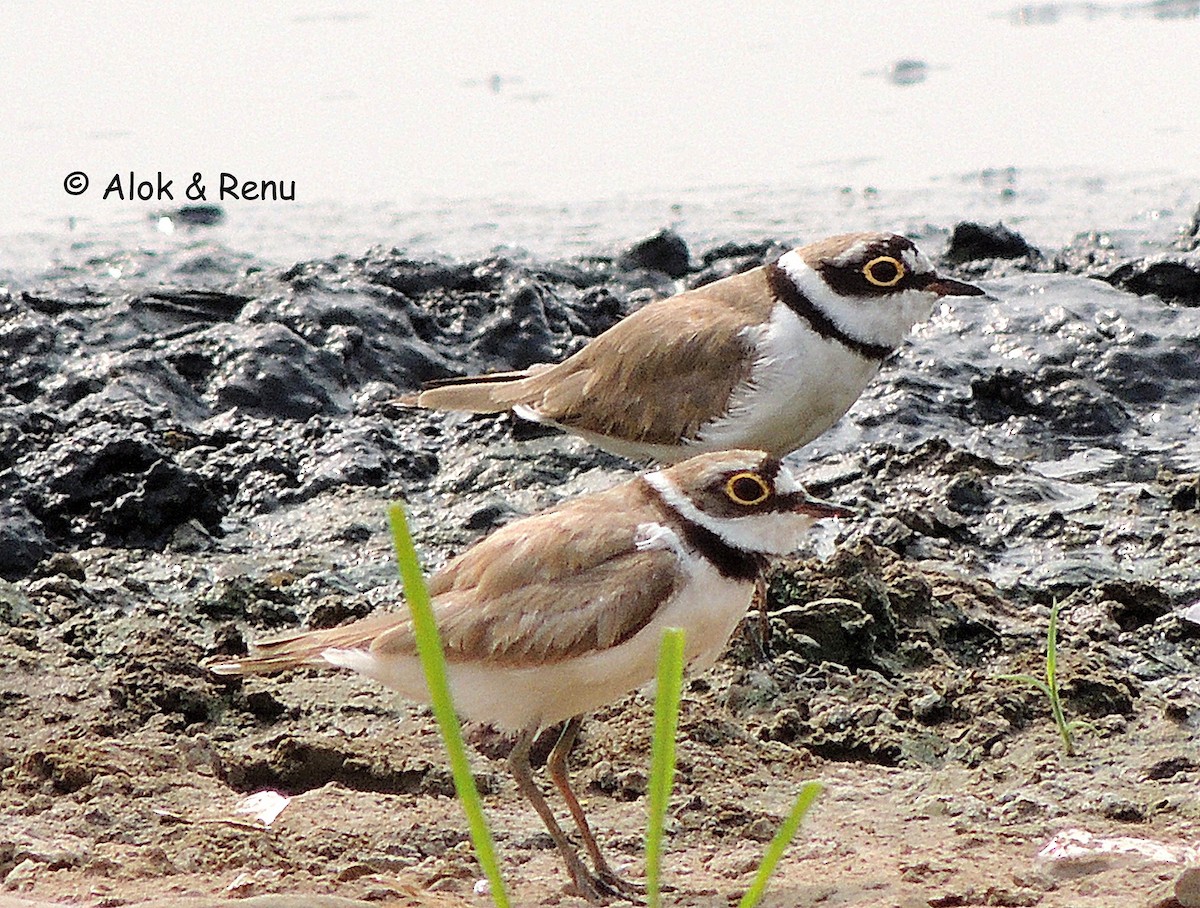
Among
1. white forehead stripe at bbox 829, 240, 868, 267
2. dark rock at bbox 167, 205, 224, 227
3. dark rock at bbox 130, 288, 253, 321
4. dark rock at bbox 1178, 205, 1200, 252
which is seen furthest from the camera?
dark rock at bbox 167, 205, 224, 227

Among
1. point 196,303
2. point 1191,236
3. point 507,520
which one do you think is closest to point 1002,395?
point 507,520

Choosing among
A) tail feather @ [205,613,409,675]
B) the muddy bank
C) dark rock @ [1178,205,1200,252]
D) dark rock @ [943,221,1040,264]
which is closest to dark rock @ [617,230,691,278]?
the muddy bank

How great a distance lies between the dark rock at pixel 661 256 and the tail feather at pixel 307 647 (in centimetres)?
551

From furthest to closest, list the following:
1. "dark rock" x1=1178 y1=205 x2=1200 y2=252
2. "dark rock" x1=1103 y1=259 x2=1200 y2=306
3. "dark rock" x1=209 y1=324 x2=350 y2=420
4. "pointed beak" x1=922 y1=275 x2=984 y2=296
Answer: "dark rock" x1=1178 y1=205 x2=1200 y2=252
"dark rock" x1=1103 y1=259 x2=1200 y2=306
"dark rock" x1=209 y1=324 x2=350 y2=420
"pointed beak" x1=922 y1=275 x2=984 y2=296

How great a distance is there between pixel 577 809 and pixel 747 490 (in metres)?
0.90

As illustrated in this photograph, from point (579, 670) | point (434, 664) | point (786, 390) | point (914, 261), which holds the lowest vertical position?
point (579, 670)

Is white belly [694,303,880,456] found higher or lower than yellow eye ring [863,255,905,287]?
lower

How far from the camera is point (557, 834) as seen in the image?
14.6 feet

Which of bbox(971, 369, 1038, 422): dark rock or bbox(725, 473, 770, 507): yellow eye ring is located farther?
bbox(971, 369, 1038, 422): dark rock

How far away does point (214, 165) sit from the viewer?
1230 centimetres

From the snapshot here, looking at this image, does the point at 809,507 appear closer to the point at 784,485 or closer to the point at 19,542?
the point at 784,485

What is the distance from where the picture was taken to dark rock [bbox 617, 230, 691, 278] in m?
9.97

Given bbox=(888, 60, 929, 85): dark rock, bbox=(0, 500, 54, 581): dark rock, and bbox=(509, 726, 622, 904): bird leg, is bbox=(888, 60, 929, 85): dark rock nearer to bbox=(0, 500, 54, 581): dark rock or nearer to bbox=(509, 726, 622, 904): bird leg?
bbox=(0, 500, 54, 581): dark rock

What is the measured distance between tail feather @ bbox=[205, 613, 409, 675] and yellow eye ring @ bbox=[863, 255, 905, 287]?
2.57 metres
